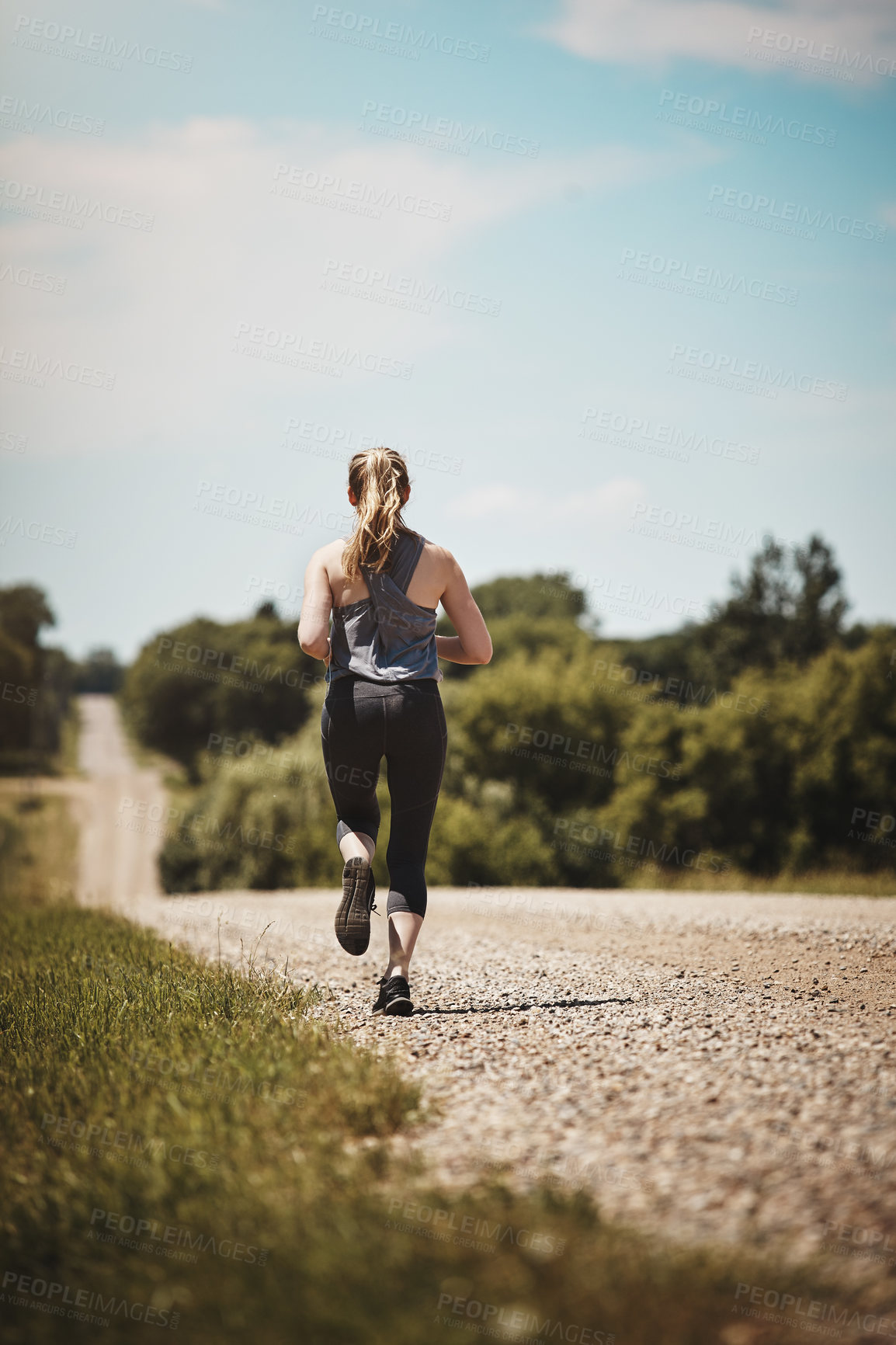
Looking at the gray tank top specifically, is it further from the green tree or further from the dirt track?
the green tree

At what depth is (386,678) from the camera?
431 cm

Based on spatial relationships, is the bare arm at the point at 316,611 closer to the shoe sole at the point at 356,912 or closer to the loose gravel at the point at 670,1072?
the shoe sole at the point at 356,912

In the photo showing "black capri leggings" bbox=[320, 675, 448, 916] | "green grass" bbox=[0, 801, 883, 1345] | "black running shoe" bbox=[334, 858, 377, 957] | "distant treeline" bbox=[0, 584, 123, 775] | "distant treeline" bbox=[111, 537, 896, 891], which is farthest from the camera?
"distant treeline" bbox=[0, 584, 123, 775]

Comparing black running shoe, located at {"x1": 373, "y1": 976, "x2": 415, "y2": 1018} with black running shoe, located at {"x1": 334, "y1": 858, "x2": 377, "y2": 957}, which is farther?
black running shoe, located at {"x1": 373, "y1": 976, "x2": 415, "y2": 1018}

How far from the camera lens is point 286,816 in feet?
82.5

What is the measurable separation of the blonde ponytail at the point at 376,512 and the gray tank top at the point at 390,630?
0.05m

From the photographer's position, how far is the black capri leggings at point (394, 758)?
4305 mm

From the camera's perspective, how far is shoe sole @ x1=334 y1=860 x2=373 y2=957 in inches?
161

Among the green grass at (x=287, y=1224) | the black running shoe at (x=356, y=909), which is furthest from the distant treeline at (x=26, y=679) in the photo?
the green grass at (x=287, y=1224)

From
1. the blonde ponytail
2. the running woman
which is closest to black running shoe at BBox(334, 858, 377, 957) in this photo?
the running woman

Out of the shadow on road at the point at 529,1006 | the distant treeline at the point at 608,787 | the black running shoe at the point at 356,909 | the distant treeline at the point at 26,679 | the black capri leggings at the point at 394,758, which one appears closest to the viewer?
the black running shoe at the point at 356,909

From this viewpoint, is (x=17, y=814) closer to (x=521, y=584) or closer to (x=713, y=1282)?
(x=713, y=1282)

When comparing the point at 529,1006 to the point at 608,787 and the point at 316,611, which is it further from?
the point at 608,787

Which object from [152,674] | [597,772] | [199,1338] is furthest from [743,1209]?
[152,674]
